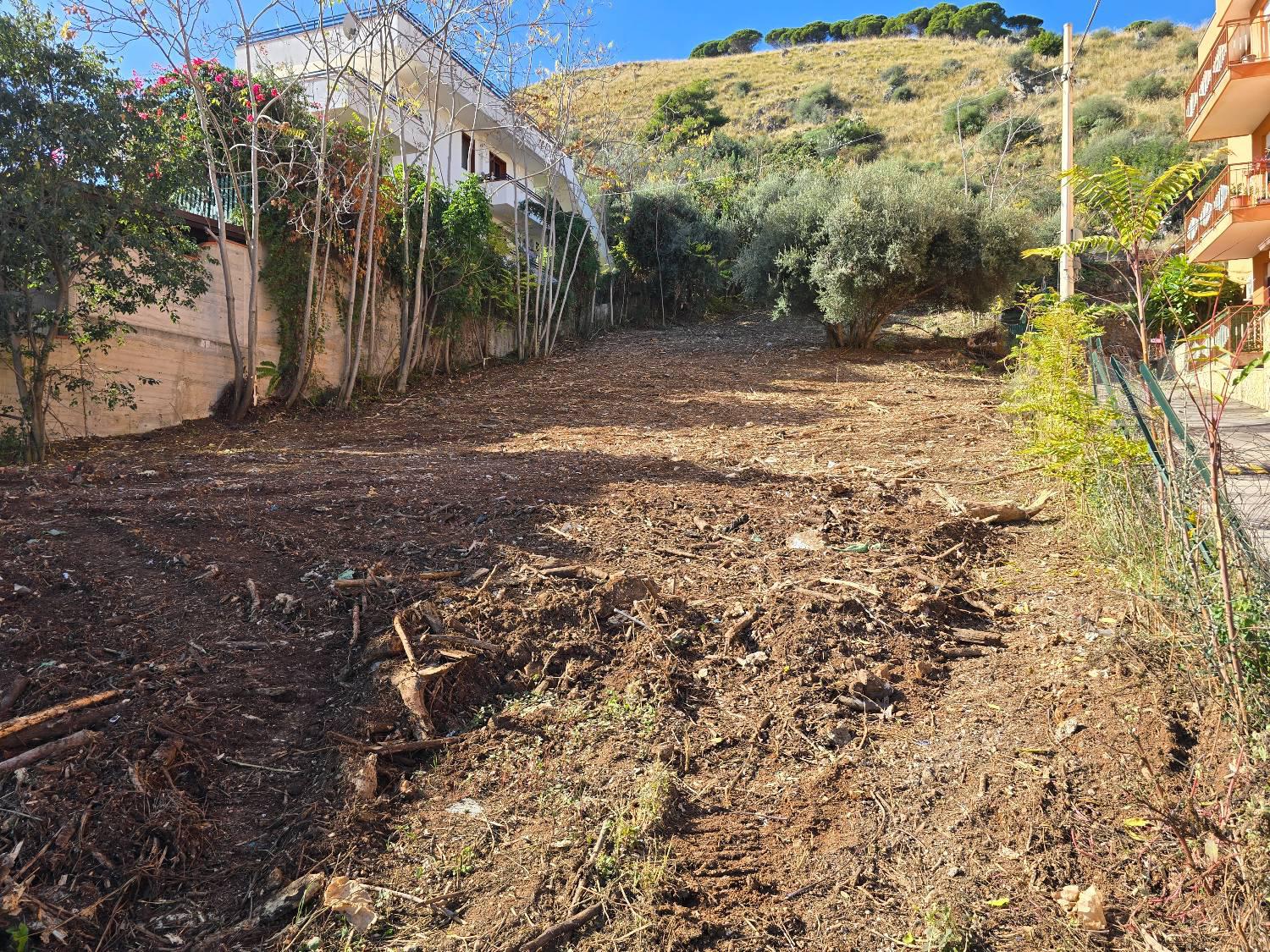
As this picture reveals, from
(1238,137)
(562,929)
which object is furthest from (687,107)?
(562,929)

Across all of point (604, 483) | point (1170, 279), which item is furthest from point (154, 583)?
point (1170, 279)

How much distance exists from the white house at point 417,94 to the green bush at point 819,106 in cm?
2391

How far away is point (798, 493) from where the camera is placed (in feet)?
19.2

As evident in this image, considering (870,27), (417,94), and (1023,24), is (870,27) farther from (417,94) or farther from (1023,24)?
(417,94)

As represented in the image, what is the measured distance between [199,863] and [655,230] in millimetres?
20706

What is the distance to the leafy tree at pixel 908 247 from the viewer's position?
14242 millimetres

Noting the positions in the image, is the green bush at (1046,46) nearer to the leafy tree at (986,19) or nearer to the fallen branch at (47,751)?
the leafy tree at (986,19)

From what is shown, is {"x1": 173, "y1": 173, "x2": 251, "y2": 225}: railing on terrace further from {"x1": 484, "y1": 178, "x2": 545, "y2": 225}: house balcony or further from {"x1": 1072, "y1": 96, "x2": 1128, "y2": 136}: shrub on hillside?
{"x1": 1072, "y1": 96, "x2": 1128, "y2": 136}: shrub on hillside

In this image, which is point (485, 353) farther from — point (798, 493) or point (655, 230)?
point (798, 493)

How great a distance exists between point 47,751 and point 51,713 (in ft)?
0.63

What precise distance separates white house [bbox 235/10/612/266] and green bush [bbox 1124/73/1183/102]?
2819 cm

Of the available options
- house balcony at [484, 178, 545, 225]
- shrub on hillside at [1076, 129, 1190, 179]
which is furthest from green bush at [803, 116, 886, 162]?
house balcony at [484, 178, 545, 225]

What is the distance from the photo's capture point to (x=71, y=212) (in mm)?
6855

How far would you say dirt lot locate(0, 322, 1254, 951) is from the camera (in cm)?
229
